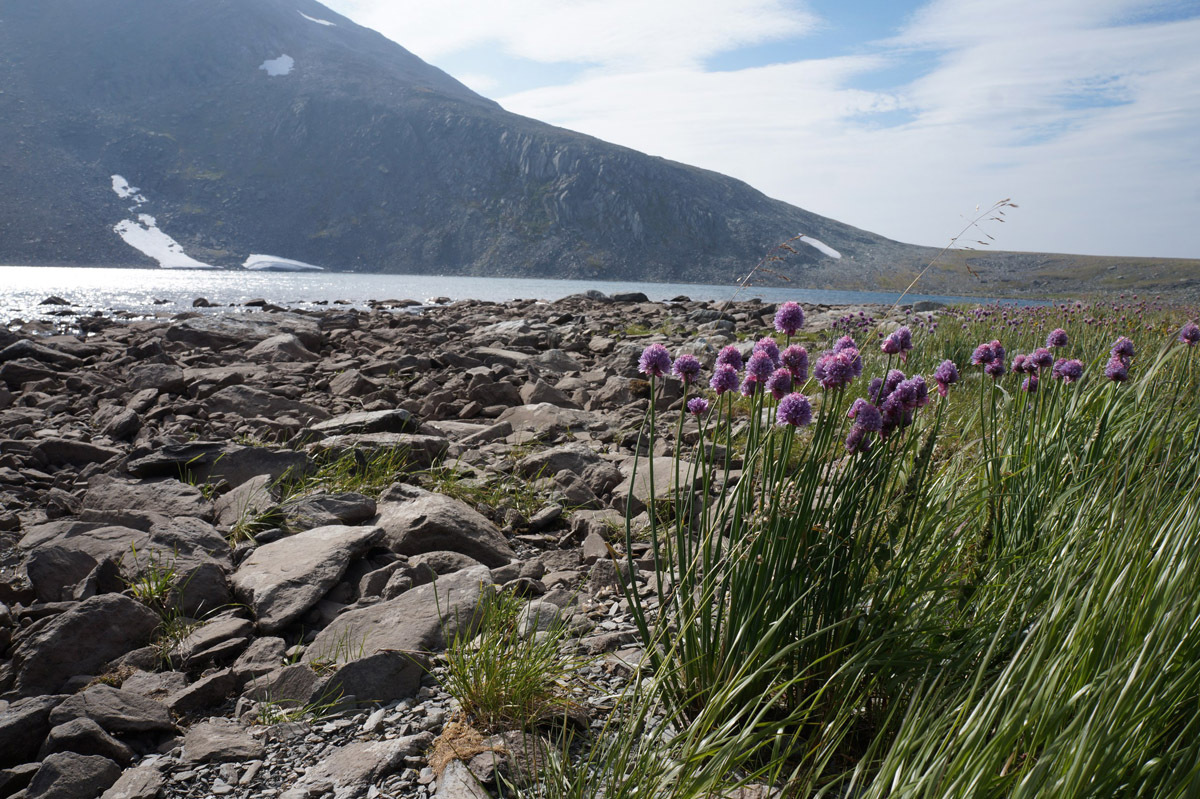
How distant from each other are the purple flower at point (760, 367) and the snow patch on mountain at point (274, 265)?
83.1m

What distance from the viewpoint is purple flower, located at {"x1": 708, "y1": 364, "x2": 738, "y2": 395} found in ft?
6.49

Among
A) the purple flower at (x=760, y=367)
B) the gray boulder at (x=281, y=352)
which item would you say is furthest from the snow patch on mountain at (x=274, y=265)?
the purple flower at (x=760, y=367)

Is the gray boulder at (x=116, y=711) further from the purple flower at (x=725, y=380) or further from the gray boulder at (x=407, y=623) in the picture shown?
the purple flower at (x=725, y=380)

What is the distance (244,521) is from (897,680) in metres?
3.31

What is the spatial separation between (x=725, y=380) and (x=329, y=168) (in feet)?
358

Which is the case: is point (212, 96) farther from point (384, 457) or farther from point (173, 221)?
point (384, 457)

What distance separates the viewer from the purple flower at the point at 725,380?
1979 mm

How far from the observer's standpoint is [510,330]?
12.4 meters

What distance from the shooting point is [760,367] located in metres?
1.93

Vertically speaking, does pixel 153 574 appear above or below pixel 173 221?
below

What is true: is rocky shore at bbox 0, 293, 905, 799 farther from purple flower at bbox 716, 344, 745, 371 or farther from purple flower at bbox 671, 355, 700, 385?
purple flower at bbox 716, 344, 745, 371

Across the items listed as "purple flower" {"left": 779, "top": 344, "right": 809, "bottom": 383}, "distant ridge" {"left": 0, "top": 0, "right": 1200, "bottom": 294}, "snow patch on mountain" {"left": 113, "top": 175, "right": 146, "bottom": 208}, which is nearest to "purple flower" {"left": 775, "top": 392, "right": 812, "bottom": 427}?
"purple flower" {"left": 779, "top": 344, "right": 809, "bottom": 383}

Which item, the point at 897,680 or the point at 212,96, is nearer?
the point at 897,680

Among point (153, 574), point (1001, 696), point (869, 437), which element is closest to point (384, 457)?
point (153, 574)
